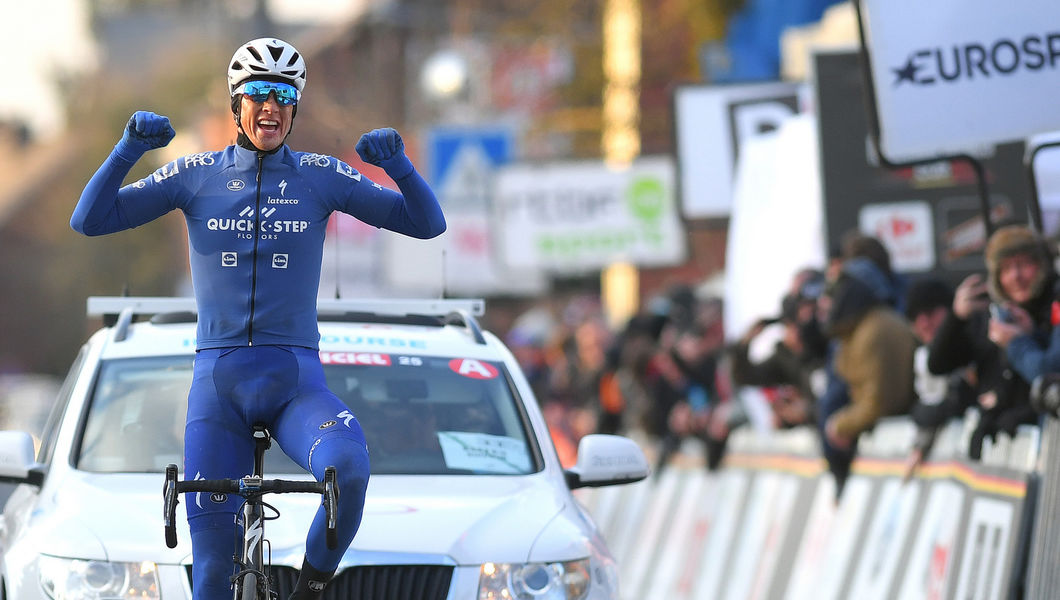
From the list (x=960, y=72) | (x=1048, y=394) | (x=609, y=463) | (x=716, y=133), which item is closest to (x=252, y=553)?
(x=609, y=463)

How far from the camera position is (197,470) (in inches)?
259

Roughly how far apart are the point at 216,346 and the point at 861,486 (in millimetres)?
5435

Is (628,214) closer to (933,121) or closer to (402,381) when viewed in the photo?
(933,121)

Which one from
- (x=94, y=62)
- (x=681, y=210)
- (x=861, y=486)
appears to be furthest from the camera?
(x=94, y=62)

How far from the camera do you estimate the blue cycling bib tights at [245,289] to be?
6.58 m

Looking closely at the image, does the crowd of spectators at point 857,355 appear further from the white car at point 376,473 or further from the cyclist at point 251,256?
the cyclist at point 251,256

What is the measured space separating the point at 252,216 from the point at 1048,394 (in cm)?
316

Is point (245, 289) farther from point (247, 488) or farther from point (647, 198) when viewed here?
point (647, 198)

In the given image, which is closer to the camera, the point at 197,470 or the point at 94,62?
the point at 197,470

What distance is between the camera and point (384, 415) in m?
8.05

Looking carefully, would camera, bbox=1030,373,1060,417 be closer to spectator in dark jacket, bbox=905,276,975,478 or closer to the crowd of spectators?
the crowd of spectators

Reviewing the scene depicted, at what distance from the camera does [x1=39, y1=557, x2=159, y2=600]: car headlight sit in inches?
272

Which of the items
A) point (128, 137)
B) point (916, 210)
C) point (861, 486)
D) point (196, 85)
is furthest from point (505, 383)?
point (196, 85)

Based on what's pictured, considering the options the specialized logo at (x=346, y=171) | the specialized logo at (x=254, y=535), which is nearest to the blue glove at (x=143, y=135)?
the specialized logo at (x=346, y=171)
